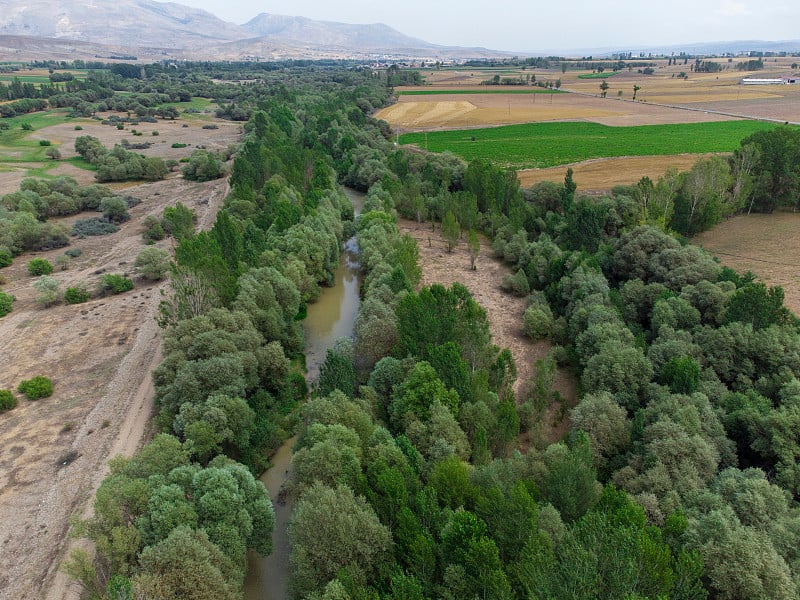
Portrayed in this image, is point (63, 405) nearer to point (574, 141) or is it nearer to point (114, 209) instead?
point (114, 209)

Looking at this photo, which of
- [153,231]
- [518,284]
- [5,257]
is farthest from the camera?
[153,231]

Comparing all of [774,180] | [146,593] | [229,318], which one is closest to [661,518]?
[146,593]

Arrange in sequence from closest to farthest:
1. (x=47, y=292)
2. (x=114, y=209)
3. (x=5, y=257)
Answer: (x=47, y=292) → (x=5, y=257) → (x=114, y=209)

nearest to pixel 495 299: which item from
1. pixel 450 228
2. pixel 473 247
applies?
pixel 473 247

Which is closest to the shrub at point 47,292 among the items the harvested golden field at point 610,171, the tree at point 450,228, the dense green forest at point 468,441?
the dense green forest at point 468,441

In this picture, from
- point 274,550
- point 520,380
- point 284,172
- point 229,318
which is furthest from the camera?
point 284,172

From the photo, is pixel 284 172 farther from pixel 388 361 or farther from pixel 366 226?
pixel 388 361

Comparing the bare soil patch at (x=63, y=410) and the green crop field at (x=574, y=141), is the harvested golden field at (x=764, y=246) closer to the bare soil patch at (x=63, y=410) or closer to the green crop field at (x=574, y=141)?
the green crop field at (x=574, y=141)

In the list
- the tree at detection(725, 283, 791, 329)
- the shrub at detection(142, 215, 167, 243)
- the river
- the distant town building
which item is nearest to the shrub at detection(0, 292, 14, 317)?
the shrub at detection(142, 215, 167, 243)
